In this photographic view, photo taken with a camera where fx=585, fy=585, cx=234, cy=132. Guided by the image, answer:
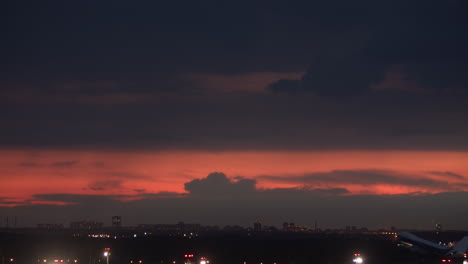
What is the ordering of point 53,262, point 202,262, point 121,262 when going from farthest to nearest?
point 121,262
point 202,262
point 53,262

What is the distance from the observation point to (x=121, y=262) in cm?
11888

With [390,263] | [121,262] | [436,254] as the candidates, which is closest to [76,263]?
[121,262]

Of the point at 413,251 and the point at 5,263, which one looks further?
the point at 413,251

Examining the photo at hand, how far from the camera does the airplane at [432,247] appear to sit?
148 meters

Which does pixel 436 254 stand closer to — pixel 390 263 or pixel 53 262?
pixel 390 263

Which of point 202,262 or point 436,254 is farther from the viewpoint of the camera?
point 436,254

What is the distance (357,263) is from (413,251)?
243ft

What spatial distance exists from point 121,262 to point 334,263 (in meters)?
45.7

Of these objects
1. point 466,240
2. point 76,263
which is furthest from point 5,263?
point 466,240

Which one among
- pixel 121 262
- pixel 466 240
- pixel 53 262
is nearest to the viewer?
pixel 53 262

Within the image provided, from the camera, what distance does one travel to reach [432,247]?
158 meters

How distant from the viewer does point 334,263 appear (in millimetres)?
127625

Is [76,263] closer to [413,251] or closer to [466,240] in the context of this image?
[413,251]

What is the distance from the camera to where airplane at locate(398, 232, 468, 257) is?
148 m
